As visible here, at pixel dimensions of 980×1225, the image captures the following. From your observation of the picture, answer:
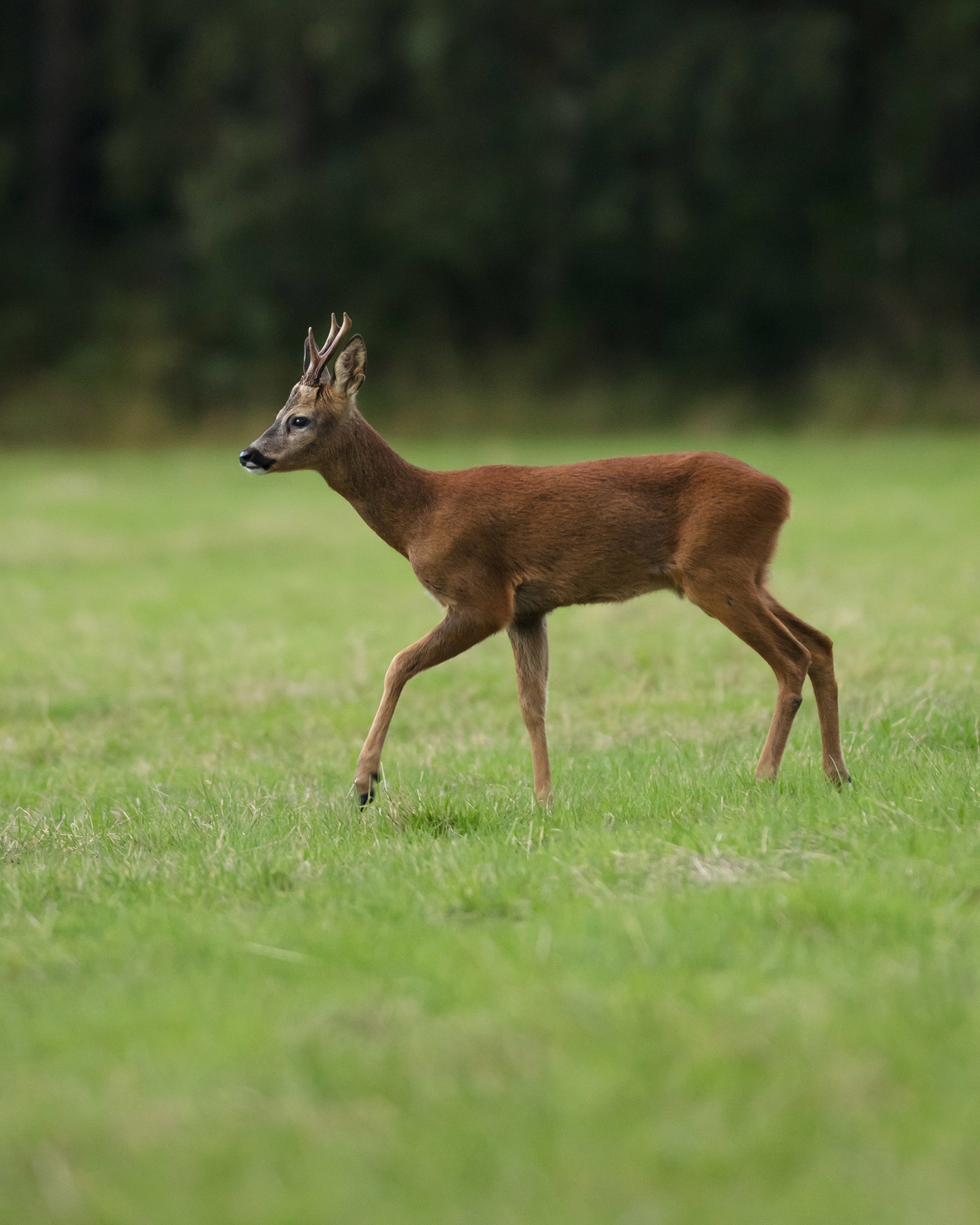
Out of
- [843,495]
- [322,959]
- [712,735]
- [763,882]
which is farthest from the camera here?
[843,495]

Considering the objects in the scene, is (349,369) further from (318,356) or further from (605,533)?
(605,533)

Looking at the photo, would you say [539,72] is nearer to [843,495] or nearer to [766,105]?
[766,105]

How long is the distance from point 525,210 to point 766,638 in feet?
80.7

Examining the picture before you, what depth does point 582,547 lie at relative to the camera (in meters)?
5.35

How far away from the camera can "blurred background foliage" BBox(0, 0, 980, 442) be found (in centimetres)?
2711

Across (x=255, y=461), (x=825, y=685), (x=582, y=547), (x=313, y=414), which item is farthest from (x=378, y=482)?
(x=825, y=685)

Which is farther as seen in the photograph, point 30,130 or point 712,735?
point 30,130

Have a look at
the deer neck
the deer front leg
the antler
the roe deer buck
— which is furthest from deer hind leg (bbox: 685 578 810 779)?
the antler

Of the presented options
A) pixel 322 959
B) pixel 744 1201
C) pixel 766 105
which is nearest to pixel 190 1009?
pixel 322 959

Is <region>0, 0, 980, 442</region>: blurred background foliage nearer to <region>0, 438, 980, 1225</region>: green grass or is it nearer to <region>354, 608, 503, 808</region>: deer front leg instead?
<region>0, 438, 980, 1225</region>: green grass

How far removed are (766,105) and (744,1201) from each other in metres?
26.0

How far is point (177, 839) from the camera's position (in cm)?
496

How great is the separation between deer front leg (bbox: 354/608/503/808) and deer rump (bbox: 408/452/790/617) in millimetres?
66

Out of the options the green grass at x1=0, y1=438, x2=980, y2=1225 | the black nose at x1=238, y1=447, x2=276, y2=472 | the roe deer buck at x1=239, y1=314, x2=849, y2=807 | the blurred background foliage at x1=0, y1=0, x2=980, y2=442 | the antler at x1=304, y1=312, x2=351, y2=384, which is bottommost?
the green grass at x1=0, y1=438, x2=980, y2=1225
